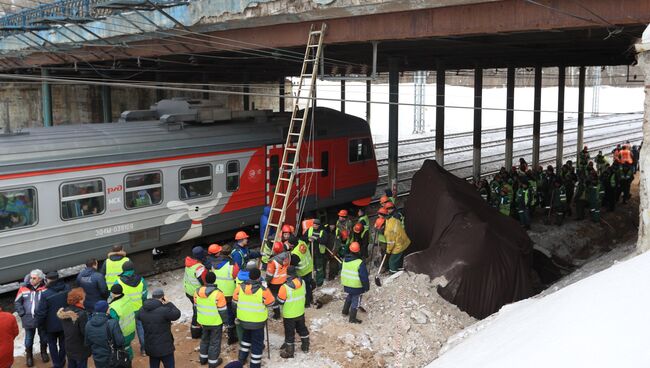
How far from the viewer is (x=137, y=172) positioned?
1336cm

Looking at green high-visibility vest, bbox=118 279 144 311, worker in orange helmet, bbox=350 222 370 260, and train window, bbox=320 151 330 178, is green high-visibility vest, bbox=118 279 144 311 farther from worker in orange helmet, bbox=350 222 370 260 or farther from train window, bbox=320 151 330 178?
train window, bbox=320 151 330 178

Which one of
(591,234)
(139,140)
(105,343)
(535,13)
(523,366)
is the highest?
(535,13)

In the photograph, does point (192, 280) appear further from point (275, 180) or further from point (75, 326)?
point (275, 180)

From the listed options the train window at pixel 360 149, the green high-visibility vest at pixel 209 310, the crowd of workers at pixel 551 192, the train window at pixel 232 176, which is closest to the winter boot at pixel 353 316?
the green high-visibility vest at pixel 209 310

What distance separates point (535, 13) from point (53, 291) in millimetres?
9991

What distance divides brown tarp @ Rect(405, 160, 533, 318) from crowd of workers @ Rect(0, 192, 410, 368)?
74.1 inches

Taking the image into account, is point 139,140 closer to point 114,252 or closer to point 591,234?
point 114,252

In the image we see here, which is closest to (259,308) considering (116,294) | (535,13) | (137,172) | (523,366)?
(116,294)

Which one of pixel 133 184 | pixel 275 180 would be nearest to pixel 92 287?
pixel 133 184

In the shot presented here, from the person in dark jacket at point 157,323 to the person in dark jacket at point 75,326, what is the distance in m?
0.84

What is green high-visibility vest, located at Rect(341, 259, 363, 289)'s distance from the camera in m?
10.7

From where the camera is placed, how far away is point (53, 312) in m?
9.02

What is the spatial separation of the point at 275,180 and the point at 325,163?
2.04 m

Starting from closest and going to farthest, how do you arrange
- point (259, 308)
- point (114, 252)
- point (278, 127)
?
point (259, 308), point (114, 252), point (278, 127)
